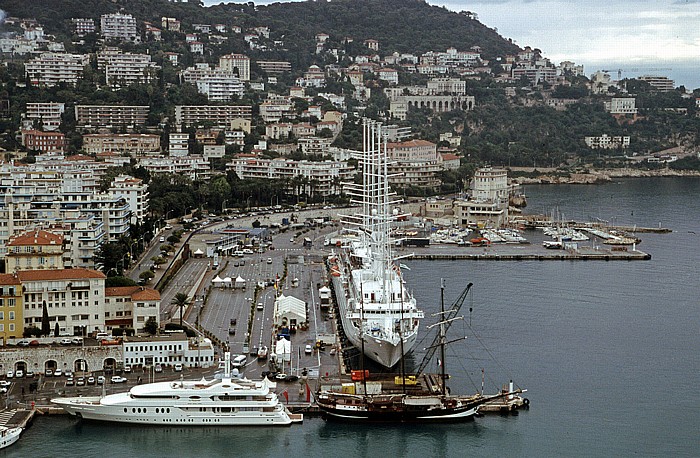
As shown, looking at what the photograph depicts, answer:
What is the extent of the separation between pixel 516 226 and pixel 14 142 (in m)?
21.0

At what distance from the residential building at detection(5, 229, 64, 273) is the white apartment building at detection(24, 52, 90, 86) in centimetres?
3256

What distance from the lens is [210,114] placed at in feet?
175

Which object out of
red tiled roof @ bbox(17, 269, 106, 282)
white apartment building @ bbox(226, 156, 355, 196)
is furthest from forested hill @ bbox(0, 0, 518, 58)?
red tiled roof @ bbox(17, 269, 106, 282)

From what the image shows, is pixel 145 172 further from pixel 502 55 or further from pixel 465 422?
pixel 502 55

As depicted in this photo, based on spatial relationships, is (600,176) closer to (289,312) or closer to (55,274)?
(289,312)

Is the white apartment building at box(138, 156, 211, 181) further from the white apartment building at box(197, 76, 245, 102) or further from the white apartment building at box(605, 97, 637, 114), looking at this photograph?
the white apartment building at box(605, 97, 637, 114)

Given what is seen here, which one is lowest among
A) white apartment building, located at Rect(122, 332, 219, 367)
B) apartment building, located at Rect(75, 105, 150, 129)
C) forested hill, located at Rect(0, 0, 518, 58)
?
white apartment building, located at Rect(122, 332, 219, 367)

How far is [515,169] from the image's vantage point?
60531 millimetres

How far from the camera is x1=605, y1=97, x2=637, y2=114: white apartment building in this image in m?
75.6

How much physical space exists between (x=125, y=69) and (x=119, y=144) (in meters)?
9.96

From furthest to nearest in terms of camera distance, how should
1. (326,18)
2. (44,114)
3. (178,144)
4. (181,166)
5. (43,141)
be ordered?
(326,18) → (44,114) → (178,144) → (43,141) → (181,166)

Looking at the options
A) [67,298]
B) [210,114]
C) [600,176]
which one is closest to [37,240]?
[67,298]

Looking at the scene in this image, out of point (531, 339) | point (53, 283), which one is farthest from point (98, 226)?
point (531, 339)

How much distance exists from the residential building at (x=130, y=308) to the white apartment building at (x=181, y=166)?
855 inches
